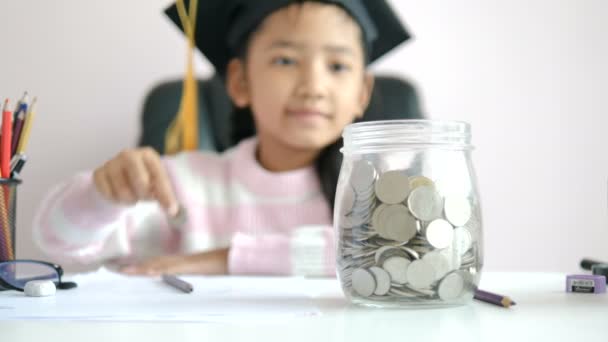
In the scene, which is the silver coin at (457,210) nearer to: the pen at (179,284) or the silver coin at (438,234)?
the silver coin at (438,234)

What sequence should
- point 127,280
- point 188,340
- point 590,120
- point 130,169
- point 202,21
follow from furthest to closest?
point 590,120
point 202,21
point 130,169
point 127,280
point 188,340

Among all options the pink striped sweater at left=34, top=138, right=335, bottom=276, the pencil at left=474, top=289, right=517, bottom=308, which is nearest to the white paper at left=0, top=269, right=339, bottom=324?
the pencil at left=474, top=289, right=517, bottom=308

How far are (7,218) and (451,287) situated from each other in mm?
360

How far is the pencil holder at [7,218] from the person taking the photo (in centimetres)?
56

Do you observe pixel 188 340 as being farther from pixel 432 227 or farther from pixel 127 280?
pixel 127 280

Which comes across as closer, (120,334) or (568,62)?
(120,334)

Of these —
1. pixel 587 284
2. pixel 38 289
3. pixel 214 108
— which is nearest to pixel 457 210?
pixel 587 284

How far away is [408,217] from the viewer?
0.42 metres

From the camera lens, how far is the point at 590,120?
4.56 ft

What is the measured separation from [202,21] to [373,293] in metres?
0.75

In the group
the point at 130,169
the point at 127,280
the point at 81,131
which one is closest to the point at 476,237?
the point at 127,280

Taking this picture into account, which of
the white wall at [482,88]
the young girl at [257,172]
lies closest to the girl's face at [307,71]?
the young girl at [257,172]

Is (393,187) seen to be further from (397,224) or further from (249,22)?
(249,22)

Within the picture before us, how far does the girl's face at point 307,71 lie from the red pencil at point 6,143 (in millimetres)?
532
